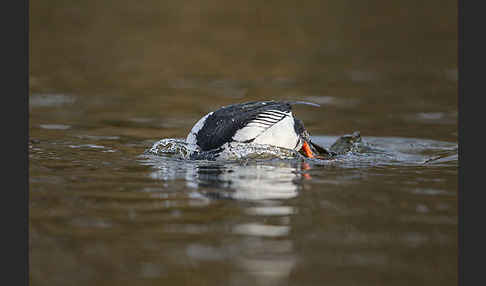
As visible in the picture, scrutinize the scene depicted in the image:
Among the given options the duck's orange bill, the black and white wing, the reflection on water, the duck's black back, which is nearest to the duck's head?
the duck's orange bill

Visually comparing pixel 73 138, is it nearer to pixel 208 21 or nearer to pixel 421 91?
pixel 421 91

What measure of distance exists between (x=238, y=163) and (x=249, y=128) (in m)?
0.41

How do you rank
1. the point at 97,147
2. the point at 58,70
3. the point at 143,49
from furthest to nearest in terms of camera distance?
the point at 143,49
the point at 58,70
the point at 97,147

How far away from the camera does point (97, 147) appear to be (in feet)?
29.0

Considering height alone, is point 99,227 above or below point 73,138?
below

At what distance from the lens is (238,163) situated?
7629mm

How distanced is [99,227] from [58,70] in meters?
10.1

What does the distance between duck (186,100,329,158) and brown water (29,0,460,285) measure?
312 millimetres

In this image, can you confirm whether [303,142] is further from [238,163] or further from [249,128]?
[238,163]

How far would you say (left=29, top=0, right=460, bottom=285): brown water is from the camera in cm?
464

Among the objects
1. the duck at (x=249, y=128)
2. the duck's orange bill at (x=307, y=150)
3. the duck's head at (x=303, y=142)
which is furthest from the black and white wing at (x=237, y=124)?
the duck's orange bill at (x=307, y=150)

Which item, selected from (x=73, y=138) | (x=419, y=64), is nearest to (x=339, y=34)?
(x=419, y=64)

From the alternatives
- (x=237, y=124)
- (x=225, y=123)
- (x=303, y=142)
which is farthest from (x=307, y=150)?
(x=225, y=123)

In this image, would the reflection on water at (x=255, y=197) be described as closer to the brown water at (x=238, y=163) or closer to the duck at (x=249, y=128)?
the brown water at (x=238, y=163)
